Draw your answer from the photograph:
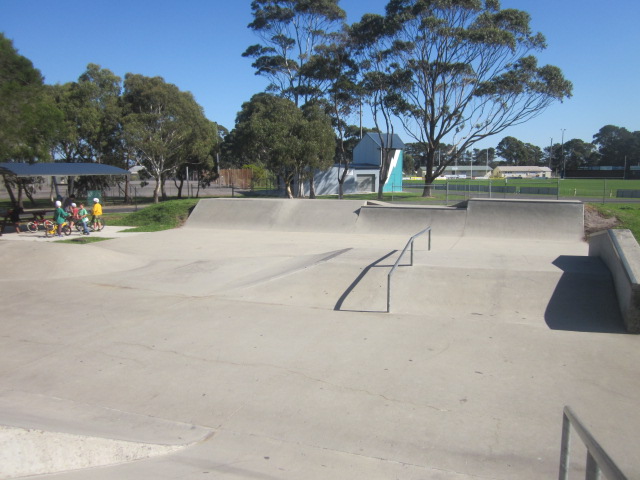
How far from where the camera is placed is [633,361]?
20.8 feet

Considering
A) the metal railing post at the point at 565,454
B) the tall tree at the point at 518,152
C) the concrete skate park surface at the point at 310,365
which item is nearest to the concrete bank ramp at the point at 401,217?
the concrete skate park surface at the point at 310,365

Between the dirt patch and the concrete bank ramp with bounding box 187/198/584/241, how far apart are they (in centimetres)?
25

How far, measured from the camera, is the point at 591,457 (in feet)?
8.30

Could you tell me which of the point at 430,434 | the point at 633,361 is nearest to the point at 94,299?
the point at 430,434

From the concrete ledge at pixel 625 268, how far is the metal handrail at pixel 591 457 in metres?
5.38

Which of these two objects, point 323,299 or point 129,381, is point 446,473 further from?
point 323,299

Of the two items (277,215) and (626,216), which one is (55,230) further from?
(626,216)

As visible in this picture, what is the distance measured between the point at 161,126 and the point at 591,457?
127 feet

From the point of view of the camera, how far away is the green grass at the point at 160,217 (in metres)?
21.2

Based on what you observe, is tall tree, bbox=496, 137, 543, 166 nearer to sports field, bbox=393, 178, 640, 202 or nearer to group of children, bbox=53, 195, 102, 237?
sports field, bbox=393, 178, 640, 202

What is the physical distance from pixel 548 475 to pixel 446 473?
835mm

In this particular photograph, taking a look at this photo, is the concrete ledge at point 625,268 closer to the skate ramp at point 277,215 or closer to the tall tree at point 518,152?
the skate ramp at point 277,215

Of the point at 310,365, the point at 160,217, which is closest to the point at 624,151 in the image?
the point at 160,217

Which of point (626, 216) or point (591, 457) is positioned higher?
point (626, 216)
